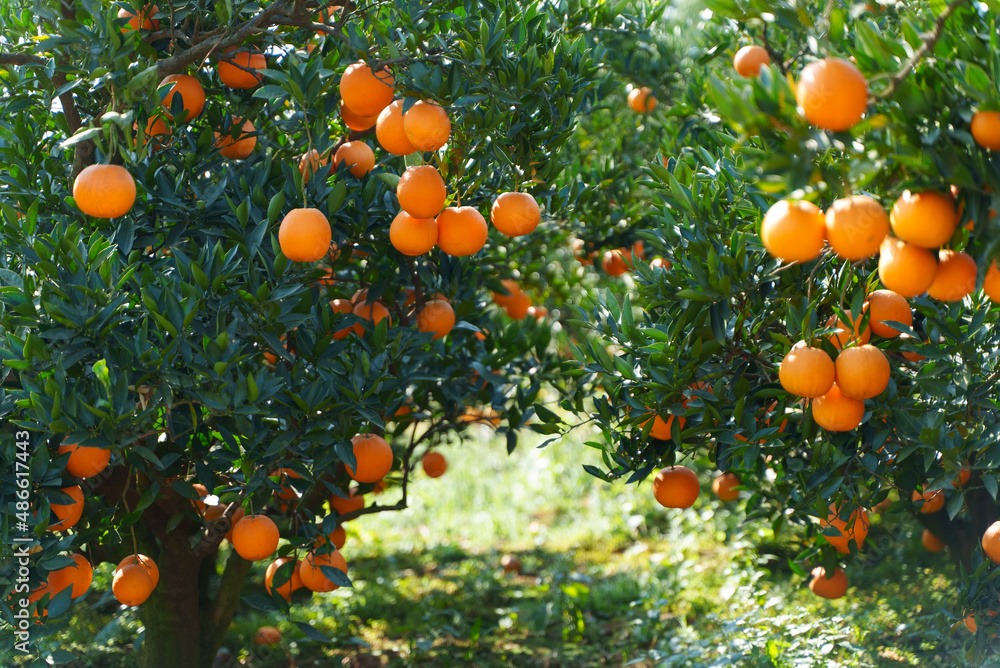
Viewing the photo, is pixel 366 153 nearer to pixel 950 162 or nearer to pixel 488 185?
pixel 488 185

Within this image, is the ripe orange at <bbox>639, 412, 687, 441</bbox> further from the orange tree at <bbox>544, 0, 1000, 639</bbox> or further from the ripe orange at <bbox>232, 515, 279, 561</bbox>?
the ripe orange at <bbox>232, 515, 279, 561</bbox>

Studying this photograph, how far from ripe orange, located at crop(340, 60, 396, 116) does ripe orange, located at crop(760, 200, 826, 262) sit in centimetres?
89

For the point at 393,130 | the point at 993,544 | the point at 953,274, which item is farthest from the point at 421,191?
the point at 993,544

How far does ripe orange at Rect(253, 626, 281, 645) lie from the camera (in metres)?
3.21

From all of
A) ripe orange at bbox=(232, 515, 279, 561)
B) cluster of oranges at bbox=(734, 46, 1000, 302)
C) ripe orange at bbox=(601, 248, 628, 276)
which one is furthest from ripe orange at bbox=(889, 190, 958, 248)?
ripe orange at bbox=(601, 248, 628, 276)

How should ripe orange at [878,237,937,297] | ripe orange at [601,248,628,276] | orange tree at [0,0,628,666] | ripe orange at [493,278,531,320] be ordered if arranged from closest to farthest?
ripe orange at [878,237,937,297] < orange tree at [0,0,628,666] < ripe orange at [601,248,628,276] < ripe orange at [493,278,531,320]

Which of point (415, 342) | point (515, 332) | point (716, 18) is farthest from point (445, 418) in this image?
point (716, 18)

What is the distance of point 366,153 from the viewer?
7.45 feet

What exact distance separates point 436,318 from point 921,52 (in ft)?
4.53

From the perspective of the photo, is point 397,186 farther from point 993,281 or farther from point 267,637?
point 267,637

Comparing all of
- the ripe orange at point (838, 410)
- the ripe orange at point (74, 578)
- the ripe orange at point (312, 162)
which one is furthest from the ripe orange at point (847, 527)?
the ripe orange at point (74, 578)

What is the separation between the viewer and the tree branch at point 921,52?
1.31m

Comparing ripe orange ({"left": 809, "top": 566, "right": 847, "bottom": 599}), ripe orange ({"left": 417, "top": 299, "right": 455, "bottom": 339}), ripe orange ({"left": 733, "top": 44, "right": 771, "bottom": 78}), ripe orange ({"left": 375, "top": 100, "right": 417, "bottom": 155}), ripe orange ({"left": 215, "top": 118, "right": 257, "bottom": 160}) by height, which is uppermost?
ripe orange ({"left": 215, "top": 118, "right": 257, "bottom": 160})

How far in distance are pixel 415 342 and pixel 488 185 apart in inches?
20.8
